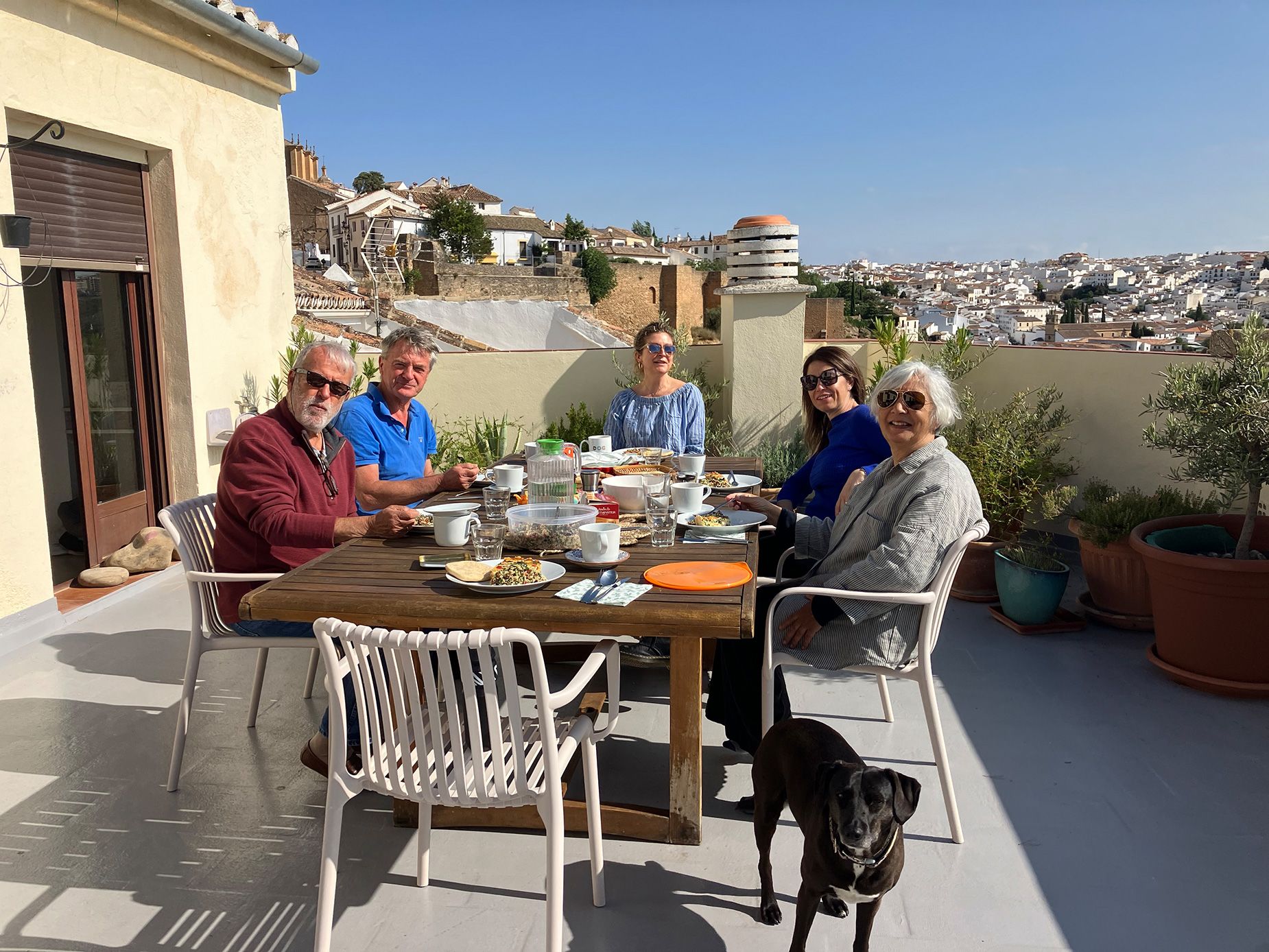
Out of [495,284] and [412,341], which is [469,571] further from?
[495,284]

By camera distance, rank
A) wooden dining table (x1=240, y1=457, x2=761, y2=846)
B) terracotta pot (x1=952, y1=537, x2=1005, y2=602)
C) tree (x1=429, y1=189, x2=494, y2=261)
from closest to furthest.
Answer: wooden dining table (x1=240, y1=457, x2=761, y2=846) → terracotta pot (x1=952, y1=537, x2=1005, y2=602) → tree (x1=429, y1=189, x2=494, y2=261)

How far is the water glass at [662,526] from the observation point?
2418mm

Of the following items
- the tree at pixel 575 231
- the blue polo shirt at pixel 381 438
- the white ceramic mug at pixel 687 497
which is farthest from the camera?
the tree at pixel 575 231

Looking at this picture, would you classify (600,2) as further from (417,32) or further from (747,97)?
(747,97)

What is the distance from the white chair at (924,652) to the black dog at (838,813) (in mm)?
416

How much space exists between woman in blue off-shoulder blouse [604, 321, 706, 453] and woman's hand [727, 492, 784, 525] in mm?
1449

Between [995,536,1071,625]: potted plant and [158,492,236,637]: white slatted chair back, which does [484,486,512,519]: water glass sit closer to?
[158,492,236,637]: white slatted chair back

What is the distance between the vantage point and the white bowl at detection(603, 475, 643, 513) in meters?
2.80

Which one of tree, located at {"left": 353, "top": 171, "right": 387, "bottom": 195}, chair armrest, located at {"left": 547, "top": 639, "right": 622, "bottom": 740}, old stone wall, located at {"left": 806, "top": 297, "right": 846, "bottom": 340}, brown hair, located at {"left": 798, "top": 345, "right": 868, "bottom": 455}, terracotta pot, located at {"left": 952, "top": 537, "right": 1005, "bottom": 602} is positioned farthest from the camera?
tree, located at {"left": 353, "top": 171, "right": 387, "bottom": 195}

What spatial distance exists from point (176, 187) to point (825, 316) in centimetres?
710

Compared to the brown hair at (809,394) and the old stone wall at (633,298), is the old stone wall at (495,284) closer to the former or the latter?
the old stone wall at (633,298)

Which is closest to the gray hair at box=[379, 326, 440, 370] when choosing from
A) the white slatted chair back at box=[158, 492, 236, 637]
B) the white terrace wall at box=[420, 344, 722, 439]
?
the white slatted chair back at box=[158, 492, 236, 637]

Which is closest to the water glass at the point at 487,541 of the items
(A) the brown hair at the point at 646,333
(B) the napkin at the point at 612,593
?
(B) the napkin at the point at 612,593

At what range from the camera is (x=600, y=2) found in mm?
10367
